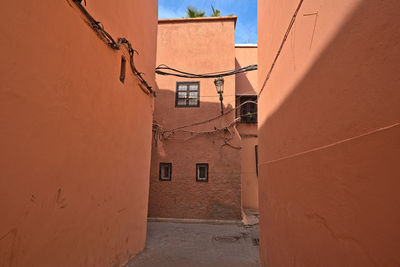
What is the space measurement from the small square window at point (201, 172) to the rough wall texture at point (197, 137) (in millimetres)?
135

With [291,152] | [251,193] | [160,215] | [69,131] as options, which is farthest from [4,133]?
[251,193]

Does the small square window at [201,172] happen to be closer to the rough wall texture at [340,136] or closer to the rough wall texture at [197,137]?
the rough wall texture at [197,137]

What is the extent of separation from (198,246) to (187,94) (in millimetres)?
5820

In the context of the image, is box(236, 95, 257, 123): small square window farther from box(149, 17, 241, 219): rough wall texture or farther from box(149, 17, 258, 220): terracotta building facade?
box(149, 17, 241, 219): rough wall texture

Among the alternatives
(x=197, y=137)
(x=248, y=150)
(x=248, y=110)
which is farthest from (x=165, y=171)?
(x=248, y=110)

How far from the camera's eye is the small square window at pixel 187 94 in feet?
34.0

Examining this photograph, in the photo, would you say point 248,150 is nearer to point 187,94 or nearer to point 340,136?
point 187,94

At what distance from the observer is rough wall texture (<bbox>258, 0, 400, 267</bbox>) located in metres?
1.34

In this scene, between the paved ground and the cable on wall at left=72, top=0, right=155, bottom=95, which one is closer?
the cable on wall at left=72, top=0, right=155, bottom=95

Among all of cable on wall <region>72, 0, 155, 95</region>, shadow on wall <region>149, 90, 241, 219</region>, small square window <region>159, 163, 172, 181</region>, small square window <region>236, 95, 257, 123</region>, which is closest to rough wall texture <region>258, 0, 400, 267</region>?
cable on wall <region>72, 0, 155, 95</region>

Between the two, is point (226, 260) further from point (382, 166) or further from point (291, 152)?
point (382, 166)

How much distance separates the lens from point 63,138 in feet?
9.40

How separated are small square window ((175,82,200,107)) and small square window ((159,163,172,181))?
2.34 m

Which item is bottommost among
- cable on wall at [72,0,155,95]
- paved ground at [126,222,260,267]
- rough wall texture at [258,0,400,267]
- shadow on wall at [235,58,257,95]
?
paved ground at [126,222,260,267]
